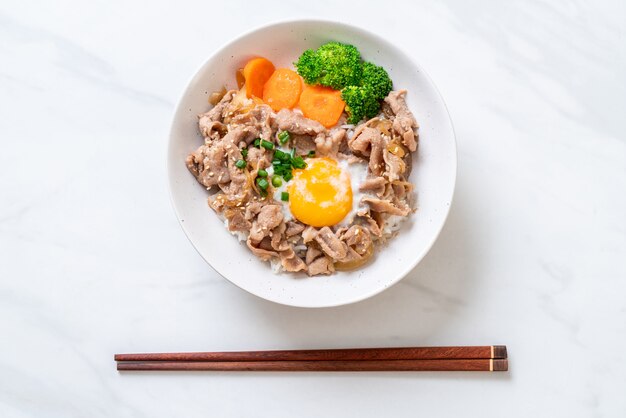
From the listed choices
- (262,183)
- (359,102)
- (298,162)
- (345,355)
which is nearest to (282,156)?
(298,162)

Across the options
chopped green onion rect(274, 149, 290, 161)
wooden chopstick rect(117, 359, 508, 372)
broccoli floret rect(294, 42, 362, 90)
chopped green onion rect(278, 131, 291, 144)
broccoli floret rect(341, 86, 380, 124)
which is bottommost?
wooden chopstick rect(117, 359, 508, 372)

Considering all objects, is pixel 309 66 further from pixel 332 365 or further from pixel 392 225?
pixel 332 365

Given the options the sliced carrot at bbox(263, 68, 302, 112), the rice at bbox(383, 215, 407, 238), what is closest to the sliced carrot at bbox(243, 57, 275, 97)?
the sliced carrot at bbox(263, 68, 302, 112)

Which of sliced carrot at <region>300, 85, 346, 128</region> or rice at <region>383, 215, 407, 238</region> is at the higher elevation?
sliced carrot at <region>300, 85, 346, 128</region>

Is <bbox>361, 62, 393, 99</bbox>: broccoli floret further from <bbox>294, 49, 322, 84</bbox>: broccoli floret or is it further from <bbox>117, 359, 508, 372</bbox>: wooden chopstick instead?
<bbox>117, 359, 508, 372</bbox>: wooden chopstick

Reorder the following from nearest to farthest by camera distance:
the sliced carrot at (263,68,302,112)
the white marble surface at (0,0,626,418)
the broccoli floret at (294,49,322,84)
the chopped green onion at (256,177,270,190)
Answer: the chopped green onion at (256,177,270,190)
the broccoli floret at (294,49,322,84)
the sliced carrot at (263,68,302,112)
the white marble surface at (0,0,626,418)
